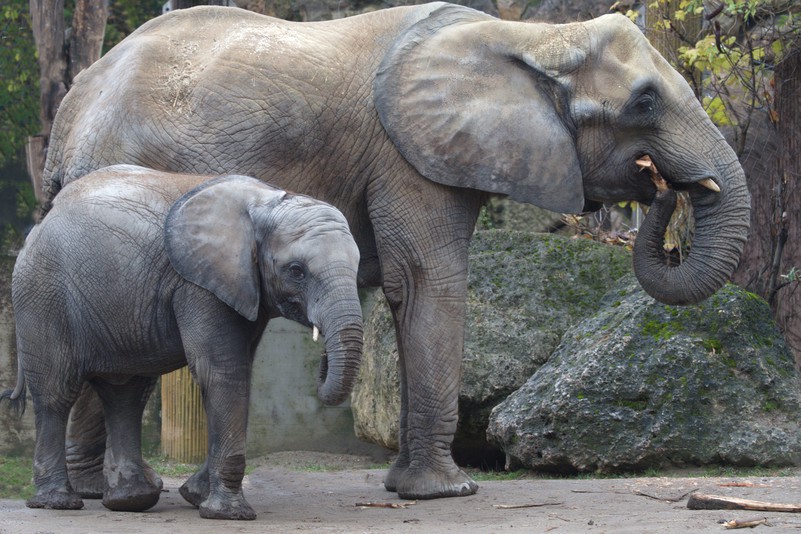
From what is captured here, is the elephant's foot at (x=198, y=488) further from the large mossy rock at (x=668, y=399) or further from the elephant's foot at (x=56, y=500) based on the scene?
the large mossy rock at (x=668, y=399)

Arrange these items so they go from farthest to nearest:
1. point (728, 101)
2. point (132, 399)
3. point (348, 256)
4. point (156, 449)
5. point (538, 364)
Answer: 1. point (156, 449)
2. point (728, 101)
3. point (538, 364)
4. point (132, 399)
5. point (348, 256)

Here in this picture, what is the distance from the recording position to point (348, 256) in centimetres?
651

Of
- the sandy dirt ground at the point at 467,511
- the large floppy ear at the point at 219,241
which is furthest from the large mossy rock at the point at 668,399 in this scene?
A: the large floppy ear at the point at 219,241

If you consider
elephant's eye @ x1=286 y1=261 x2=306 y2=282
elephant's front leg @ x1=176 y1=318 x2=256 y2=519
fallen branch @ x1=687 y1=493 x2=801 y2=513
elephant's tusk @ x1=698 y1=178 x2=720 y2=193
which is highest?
elephant's tusk @ x1=698 y1=178 x2=720 y2=193

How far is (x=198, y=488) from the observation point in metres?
7.22

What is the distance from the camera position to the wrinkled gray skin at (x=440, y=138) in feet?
25.6

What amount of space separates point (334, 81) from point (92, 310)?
78.9 inches

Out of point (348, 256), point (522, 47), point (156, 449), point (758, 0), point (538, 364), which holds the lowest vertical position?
point (156, 449)

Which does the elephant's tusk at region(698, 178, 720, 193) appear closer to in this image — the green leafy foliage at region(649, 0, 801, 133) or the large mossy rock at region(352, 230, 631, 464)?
the large mossy rock at region(352, 230, 631, 464)

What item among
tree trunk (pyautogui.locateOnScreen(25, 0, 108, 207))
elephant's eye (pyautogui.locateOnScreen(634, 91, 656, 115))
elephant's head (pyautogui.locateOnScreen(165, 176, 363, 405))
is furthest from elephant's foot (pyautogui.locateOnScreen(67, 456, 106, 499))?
tree trunk (pyautogui.locateOnScreen(25, 0, 108, 207))

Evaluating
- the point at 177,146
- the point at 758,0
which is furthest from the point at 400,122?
the point at 758,0

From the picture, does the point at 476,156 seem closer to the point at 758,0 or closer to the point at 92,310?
the point at 92,310

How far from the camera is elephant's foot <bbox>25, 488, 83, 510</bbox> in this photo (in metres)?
7.03

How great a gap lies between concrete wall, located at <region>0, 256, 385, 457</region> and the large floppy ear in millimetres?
5178
